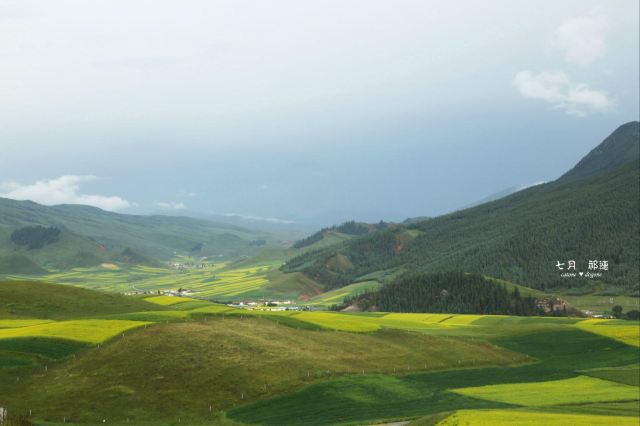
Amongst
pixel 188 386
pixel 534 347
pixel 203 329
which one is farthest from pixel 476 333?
pixel 188 386

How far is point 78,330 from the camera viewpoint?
4016 inches

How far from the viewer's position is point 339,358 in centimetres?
9781

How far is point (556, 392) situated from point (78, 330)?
7046 cm

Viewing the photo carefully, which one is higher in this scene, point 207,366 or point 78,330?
point 78,330

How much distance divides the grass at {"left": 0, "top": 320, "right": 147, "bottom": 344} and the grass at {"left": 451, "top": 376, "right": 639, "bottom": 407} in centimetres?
5371

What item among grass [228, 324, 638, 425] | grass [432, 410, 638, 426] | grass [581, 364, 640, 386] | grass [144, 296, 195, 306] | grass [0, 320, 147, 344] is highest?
grass [144, 296, 195, 306]

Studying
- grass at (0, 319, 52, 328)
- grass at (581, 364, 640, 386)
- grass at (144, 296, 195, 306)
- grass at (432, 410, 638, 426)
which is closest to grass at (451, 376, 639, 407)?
grass at (581, 364, 640, 386)

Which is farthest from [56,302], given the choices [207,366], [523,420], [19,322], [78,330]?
[523,420]

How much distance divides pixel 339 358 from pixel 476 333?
48382 millimetres

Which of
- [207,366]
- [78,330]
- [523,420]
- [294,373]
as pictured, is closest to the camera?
[523,420]

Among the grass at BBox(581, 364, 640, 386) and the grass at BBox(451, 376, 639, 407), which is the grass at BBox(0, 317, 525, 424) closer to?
the grass at BBox(451, 376, 639, 407)

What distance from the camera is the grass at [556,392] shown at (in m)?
75.6

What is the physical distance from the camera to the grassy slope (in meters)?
130

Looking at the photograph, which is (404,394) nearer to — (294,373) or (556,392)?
(294,373)
